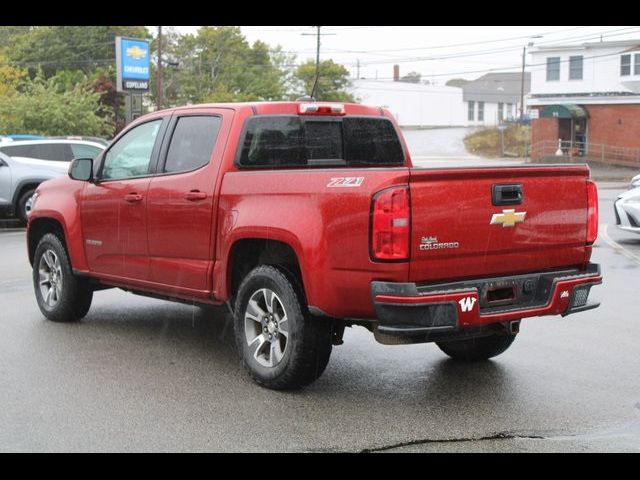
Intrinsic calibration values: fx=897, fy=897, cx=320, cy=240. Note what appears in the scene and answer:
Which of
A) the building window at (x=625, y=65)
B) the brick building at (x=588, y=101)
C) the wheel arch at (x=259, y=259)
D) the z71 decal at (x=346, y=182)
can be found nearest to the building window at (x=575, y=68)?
the brick building at (x=588, y=101)

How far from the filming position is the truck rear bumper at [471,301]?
206 inches

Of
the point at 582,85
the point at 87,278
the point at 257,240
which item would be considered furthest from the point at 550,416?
the point at 582,85

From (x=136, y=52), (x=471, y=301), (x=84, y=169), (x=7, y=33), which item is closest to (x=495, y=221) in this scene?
(x=471, y=301)

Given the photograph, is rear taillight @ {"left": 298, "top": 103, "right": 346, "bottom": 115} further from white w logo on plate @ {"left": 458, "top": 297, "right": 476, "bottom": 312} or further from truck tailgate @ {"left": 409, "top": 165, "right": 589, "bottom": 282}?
white w logo on plate @ {"left": 458, "top": 297, "right": 476, "bottom": 312}

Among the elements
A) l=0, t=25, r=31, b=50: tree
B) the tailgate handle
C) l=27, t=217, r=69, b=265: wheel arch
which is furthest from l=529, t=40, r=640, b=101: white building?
the tailgate handle

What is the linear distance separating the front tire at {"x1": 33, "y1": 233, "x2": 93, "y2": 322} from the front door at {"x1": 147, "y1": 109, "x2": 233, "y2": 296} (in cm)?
142

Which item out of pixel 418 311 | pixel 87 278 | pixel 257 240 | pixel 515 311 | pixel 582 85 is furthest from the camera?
pixel 582 85

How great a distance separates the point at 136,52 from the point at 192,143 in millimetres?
31809

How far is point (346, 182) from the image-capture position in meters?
5.41

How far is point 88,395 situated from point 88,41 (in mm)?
71239

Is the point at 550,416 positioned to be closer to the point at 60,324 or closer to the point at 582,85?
the point at 60,324

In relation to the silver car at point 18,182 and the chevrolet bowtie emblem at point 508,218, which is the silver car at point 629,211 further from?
the silver car at point 18,182

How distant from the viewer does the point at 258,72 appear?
71875mm

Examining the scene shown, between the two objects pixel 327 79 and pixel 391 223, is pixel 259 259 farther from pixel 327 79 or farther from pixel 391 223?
pixel 327 79
